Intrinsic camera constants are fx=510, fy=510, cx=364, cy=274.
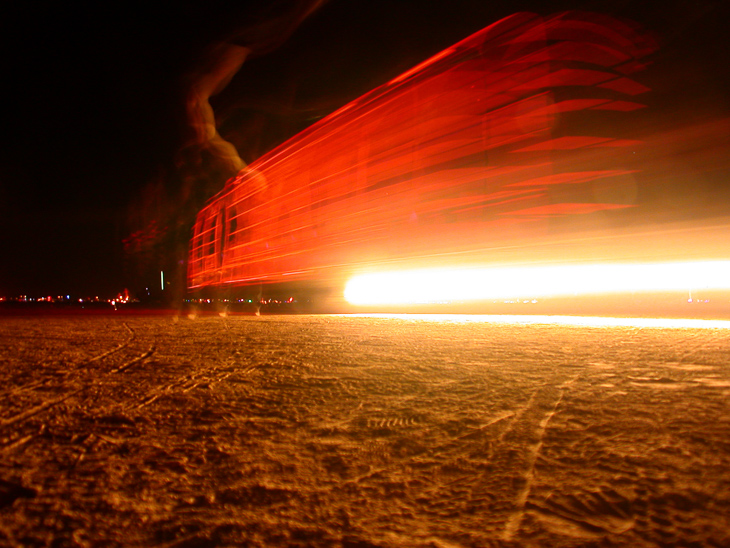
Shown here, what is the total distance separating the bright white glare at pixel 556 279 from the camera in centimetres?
679

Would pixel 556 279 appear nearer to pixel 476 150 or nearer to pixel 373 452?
pixel 476 150

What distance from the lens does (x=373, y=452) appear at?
7.15 ft

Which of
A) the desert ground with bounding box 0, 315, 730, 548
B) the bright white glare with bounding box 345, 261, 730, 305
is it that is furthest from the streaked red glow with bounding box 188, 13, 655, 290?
the desert ground with bounding box 0, 315, 730, 548

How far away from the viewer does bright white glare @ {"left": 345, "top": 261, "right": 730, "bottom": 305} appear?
22.3ft

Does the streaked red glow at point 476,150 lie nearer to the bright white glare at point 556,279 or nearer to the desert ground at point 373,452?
the bright white glare at point 556,279

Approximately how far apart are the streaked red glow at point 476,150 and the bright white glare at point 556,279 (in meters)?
0.58

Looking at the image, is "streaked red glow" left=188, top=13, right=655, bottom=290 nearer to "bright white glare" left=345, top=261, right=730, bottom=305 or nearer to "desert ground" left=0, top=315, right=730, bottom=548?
"bright white glare" left=345, top=261, right=730, bottom=305

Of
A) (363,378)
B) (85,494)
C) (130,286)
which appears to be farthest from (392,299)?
(130,286)

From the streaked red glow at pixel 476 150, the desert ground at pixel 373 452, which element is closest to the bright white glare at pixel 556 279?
the streaked red glow at pixel 476 150

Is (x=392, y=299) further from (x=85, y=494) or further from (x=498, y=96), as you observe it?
(x=85, y=494)

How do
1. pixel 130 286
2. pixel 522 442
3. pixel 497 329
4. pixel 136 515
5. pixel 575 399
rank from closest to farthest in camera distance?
pixel 136 515 < pixel 522 442 < pixel 575 399 < pixel 497 329 < pixel 130 286

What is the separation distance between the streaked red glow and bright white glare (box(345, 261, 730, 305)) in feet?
1.90

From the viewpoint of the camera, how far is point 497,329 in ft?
20.2

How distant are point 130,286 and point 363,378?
2272 cm
